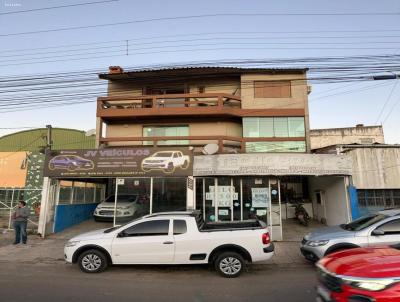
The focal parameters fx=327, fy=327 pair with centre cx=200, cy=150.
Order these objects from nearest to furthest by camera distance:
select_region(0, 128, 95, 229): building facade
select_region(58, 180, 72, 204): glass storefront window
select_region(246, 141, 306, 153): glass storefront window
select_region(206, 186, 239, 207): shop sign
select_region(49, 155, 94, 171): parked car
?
select_region(206, 186, 239, 207): shop sign < select_region(49, 155, 94, 171): parked car < select_region(58, 180, 72, 204): glass storefront window < select_region(246, 141, 306, 153): glass storefront window < select_region(0, 128, 95, 229): building facade

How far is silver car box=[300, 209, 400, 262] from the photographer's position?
8.48 metres

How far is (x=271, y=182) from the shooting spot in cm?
1420

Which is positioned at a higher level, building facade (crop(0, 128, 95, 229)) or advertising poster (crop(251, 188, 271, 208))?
building facade (crop(0, 128, 95, 229))

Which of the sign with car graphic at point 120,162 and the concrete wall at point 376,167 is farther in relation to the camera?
the concrete wall at point 376,167

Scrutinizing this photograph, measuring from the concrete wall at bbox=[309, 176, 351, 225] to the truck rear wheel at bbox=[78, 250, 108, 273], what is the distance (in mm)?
10833

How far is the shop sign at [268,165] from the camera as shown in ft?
45.6

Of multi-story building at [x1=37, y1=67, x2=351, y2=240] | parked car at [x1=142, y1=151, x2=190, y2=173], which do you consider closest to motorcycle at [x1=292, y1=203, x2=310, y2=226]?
multi-story building at [x1=37, y1=67, x2=351, y2=240]

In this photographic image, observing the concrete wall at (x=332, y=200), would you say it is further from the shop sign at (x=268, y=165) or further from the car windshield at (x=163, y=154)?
the car windshield at (x=163, y=154)

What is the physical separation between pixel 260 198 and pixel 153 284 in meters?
7.51

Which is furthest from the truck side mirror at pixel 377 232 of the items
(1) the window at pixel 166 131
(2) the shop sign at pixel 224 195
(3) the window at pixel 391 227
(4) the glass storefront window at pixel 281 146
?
(1) the window at pixel 166 131

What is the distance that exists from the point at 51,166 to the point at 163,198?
5.31 m

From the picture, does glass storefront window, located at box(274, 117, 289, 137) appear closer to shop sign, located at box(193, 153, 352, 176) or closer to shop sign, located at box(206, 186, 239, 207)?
shop sign, located at box(193, 153, 352, 176)

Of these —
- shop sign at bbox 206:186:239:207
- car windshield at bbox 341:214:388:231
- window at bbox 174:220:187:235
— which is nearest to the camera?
window at bbox 174:220:187:235

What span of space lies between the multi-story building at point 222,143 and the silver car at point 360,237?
16.0 feet
